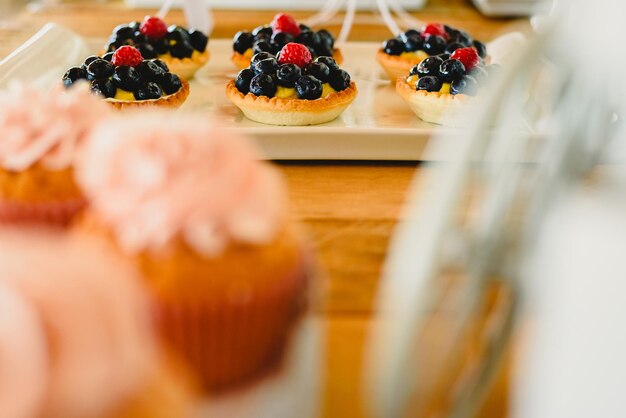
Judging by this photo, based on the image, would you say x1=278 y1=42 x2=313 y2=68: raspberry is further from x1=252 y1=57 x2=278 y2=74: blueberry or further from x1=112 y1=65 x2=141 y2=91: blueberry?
x1=112 y1=65 x2=141 y2=91: blueberry

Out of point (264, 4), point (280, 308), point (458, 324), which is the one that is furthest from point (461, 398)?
point (264, 4)

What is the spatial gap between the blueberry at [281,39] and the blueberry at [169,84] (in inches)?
13.9

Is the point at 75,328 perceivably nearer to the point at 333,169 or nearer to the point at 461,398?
the point at 461,398

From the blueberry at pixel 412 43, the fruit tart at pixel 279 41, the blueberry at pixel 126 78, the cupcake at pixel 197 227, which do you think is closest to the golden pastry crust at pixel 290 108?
the blueberry at pixel 126 78

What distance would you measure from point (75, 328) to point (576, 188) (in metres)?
0.34

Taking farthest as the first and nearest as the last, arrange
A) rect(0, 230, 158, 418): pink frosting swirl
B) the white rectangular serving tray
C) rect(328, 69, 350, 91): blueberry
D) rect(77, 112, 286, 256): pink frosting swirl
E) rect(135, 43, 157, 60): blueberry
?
rect(135, 43, 157, 60): blueberry → rect(328, 69, 350, 91): blueberry → the white rectangular serving tray → rect(77, 112, 286, 256): pink frosting swirl → rect(0, 230, 158, 418): pink frosting swirl

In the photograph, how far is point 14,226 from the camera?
92 centimetres

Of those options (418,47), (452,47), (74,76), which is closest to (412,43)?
(418,47)

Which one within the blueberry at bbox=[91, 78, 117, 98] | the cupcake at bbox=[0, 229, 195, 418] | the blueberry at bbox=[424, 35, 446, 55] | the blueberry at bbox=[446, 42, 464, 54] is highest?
the cupcake at bbox=[0, 229, 195, 418]

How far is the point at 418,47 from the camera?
207 centimetres

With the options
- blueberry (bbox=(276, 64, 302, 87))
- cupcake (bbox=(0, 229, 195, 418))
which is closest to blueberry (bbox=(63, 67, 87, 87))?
blueberry (bbox=(276, 64, 302, 87))

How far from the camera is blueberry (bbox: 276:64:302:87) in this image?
169 cm

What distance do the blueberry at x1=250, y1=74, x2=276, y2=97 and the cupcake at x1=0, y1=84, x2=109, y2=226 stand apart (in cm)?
79

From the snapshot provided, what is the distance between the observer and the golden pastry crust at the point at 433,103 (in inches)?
66.3
